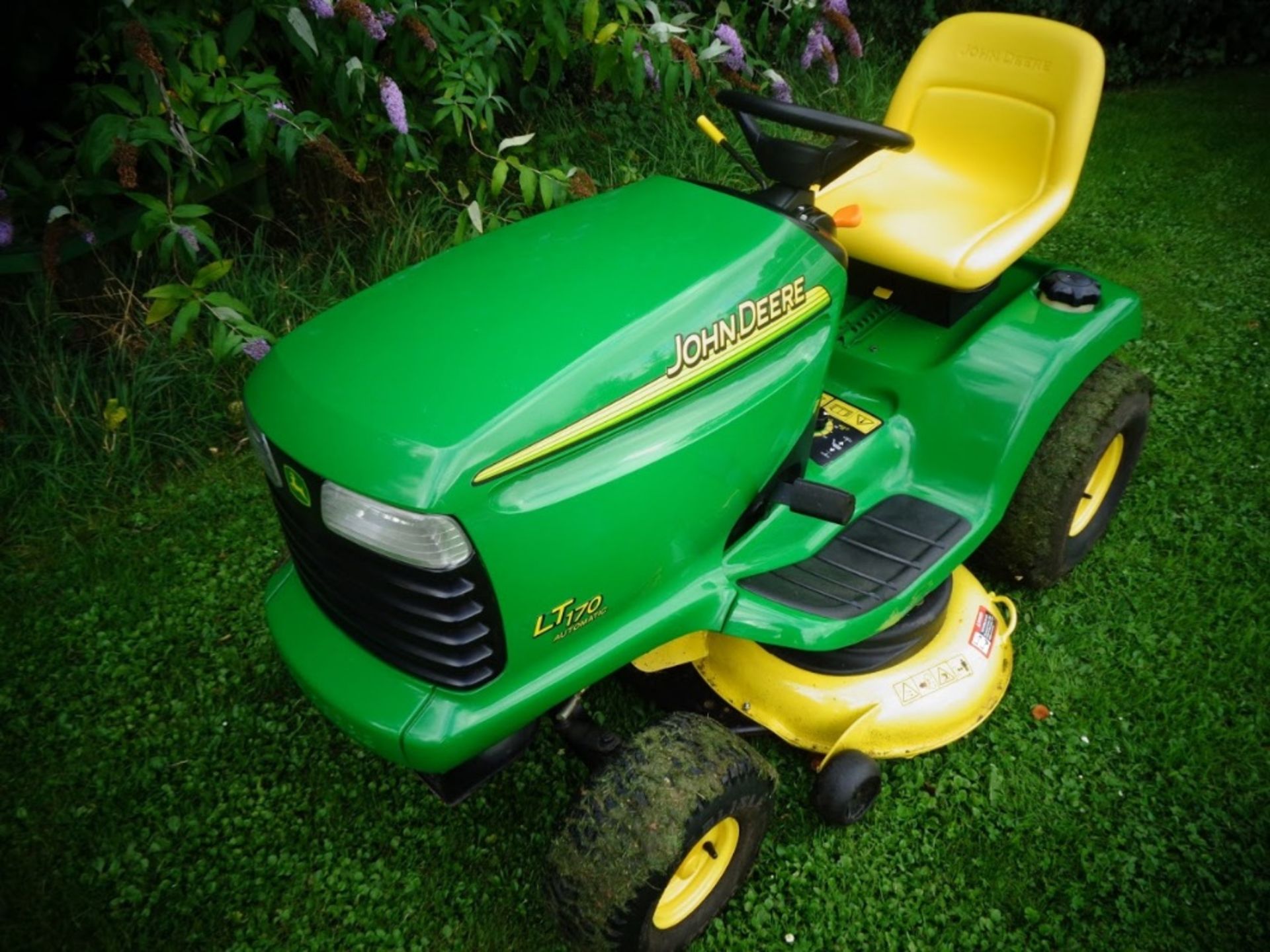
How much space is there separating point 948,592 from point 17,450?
266cm

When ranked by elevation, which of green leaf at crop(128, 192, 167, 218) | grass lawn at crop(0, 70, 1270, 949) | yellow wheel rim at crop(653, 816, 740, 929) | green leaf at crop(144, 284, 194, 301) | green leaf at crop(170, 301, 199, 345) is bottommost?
grass lawn at crop(0, 70, 1270, 949)

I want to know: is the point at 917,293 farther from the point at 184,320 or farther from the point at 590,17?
the point at 184,320

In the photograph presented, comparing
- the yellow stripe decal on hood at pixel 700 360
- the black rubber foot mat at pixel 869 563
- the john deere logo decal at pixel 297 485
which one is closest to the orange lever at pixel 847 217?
the yellow stripe decal on hood at pixel 700 360

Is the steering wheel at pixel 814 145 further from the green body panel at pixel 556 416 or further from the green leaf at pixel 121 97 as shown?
the green leaf at pixel 121 97

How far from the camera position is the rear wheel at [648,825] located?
1565mm

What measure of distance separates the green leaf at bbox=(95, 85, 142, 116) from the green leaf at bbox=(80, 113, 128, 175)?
0.18 ft

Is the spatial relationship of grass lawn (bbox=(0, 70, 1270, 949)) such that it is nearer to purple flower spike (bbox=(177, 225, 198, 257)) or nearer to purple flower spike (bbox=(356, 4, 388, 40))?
purple flower spike (bbox=(177, 225, 198, 257))

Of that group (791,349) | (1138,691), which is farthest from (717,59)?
(1138,691)

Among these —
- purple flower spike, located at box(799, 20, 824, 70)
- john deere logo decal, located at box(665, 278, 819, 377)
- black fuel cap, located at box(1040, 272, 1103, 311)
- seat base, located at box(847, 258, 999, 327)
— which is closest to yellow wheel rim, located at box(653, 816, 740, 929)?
john deere logo decal, located at box(665, 278, 819, 377)

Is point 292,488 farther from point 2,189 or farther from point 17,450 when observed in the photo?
point 17,450

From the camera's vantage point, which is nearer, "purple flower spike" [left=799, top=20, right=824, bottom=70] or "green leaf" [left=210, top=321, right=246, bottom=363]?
"green leaf" [left=210, top=321, right=246, bottom=363]

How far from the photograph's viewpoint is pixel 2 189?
2.43 m

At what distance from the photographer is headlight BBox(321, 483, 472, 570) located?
132 centimetres

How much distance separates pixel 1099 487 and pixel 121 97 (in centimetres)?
277
